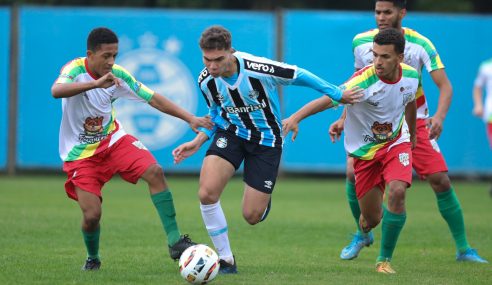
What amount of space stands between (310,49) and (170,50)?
277cm

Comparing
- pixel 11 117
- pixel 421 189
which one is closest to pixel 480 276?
pixel 421 189

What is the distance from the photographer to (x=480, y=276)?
757 cm

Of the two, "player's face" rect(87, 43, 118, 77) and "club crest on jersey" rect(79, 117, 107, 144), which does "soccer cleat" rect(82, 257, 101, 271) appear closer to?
"club crest on jersey" rect(79, 117, 107, 144)

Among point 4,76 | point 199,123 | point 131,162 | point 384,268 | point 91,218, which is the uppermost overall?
point 199,123

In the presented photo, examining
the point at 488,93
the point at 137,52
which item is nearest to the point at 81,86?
the point at 488,93

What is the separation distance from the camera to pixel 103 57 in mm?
7758

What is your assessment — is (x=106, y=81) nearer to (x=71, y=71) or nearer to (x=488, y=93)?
(x=71, y=71)

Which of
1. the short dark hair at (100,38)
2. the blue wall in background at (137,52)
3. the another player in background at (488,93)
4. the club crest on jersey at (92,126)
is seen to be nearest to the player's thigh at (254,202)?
the club crest on jersey at (92,126)

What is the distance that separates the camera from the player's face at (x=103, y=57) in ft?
25.4

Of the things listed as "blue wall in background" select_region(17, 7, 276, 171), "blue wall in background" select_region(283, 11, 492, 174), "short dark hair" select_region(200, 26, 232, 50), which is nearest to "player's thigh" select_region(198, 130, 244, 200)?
"short dark hair" select_region(200, 26, 232, 50)

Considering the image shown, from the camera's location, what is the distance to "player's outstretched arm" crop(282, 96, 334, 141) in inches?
291

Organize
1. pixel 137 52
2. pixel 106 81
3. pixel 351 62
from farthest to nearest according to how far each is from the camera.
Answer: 1. pixel 351 62
2. pixel 137 52
3. pixel 106 81

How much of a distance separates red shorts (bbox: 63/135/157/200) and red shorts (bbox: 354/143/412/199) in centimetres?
183

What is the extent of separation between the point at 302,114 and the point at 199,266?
159 cm
